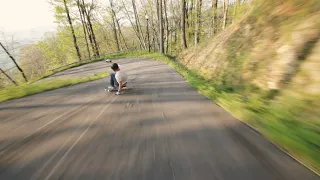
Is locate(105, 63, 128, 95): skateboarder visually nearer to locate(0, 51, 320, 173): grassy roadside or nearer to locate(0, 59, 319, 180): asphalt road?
locate(0, 59, 319, 180): asphalt road

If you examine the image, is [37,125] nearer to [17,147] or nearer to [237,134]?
[17,147]

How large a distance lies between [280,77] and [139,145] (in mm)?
4353

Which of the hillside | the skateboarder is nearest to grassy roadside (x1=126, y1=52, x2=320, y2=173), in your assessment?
the hillside

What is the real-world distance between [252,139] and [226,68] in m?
5.42

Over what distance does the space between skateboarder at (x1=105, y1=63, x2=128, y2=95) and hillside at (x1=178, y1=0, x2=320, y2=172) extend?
3.31 m

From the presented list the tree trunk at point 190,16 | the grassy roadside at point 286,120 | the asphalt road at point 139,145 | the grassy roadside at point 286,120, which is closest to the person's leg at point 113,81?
the asphalt road at point 139,145

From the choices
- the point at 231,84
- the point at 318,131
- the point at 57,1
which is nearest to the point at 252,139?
the point at 318,131

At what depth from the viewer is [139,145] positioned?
329 cm

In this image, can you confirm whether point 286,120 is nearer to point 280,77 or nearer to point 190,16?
Result: point 280,77

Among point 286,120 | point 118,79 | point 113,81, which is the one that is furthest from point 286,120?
point 113,81

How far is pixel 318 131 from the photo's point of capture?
2836mm

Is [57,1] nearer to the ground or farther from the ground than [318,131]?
farther from the ground

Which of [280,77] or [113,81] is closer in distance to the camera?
[280,77]

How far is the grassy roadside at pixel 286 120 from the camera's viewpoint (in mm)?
2549
